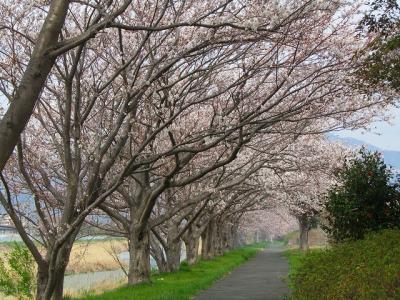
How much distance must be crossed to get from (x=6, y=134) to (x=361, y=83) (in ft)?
22.2

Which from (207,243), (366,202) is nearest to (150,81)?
(366,202)

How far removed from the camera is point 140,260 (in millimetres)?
16016

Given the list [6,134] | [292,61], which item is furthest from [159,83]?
[6,134]

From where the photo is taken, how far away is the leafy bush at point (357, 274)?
6.48 meters

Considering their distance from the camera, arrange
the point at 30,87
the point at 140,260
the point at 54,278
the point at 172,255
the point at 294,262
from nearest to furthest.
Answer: the point at 30,87
the point at 54,278
the point at 140,260
the point at 172,255
the point at 294,262

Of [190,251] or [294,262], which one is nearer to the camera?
[190,251]

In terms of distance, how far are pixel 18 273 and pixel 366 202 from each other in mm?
9205

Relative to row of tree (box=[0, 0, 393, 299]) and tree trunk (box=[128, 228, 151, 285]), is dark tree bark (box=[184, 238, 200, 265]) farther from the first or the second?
row of tree (box=[0, 0, 393, 299])

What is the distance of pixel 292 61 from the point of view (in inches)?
363

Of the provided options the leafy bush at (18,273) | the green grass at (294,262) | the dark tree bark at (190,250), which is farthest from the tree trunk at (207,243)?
the leafy bush at (18,273)

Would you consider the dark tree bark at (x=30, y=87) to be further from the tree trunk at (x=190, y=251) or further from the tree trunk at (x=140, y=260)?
the tree trunk at (x=190, y=251)

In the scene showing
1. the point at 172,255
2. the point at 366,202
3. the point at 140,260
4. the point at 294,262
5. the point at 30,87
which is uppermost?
the point at 30,87

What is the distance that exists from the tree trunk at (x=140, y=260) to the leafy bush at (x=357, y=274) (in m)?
5.62

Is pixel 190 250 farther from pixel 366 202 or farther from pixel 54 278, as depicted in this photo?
pixel 54 278
